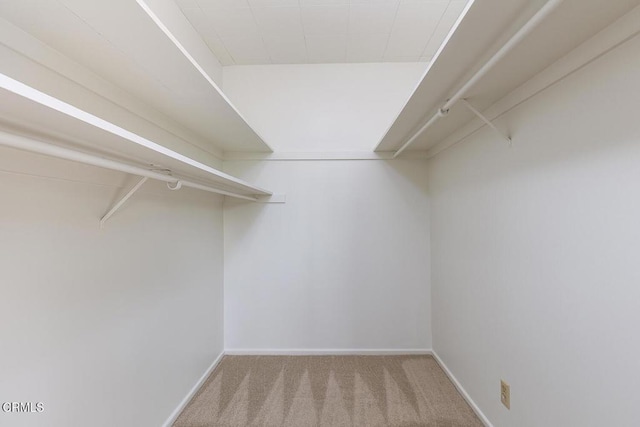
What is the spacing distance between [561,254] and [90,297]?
194cm

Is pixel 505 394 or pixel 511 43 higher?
pixel 511 43

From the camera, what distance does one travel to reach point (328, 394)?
6.55ft

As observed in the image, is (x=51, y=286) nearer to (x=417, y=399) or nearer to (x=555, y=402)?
(x=555, y=402)

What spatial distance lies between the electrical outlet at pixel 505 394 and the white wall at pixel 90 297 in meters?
1.93

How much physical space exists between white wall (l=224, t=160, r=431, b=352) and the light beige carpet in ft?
0.74

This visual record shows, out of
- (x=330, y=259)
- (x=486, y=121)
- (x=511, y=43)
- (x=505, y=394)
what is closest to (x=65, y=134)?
(x=511, y=43)

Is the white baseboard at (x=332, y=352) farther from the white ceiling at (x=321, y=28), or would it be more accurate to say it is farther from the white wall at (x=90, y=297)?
the white ceiling at (x=321, y=28)

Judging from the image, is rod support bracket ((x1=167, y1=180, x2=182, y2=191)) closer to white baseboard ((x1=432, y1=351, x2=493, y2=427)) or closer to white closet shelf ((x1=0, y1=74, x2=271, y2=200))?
white closet shelf ((x1=0, y1=74, x2=271, y2=200))

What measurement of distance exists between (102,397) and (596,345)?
1.96 meters

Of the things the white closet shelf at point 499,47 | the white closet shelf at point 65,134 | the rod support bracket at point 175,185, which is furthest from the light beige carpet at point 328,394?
the white closet shelf at point 499,47

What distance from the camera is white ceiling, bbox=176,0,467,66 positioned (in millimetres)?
1920

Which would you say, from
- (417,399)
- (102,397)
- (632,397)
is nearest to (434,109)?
(632,397)

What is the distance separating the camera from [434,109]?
1646mm

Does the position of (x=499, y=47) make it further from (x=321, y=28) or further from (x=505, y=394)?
(x=505, y=394)
